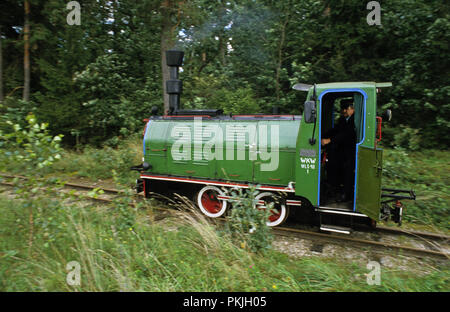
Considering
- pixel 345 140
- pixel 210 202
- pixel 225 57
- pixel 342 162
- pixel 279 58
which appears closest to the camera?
pixel 345 140

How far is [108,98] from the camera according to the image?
51.8 ft

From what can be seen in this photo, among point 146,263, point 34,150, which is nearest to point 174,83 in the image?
point 34,150

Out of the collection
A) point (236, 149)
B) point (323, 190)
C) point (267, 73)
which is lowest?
point (323, 190)

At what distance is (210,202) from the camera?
7.70m

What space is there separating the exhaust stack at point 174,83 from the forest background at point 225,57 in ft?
15.5

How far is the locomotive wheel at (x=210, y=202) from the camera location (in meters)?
7.30

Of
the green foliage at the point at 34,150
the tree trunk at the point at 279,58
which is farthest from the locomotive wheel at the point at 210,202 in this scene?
Result: the tree trunk at the point at 279,58

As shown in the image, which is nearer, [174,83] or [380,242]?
[380,242]

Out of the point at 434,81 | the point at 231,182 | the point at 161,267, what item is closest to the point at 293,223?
the point at 231,182

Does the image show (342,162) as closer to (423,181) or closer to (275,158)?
(275,158)

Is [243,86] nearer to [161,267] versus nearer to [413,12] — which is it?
[413,12]

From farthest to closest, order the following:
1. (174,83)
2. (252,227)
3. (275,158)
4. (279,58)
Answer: (279,58)
(174,83)
(275,158)
(252,227)

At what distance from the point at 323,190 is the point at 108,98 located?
1335 cm

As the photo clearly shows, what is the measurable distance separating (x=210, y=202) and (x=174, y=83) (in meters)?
3.51
